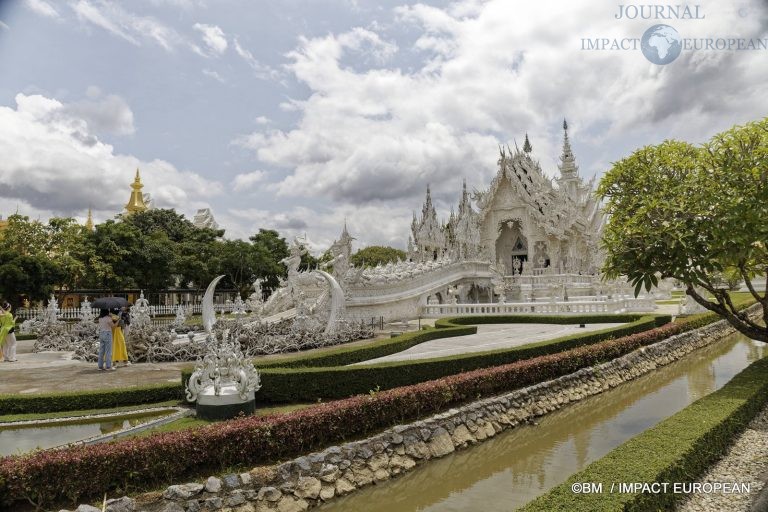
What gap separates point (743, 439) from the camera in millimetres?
8133

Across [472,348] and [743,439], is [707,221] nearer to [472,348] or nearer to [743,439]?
[743,439]

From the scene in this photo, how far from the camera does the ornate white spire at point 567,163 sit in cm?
4384

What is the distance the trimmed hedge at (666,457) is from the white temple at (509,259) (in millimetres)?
15376

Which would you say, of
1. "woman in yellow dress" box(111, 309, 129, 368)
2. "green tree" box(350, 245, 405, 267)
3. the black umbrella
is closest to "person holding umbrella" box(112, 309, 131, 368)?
"woman in yellow dress" box(111, 309, 129, 368)

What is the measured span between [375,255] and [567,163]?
28.6 metres

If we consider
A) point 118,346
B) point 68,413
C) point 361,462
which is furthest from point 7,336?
point 361,462

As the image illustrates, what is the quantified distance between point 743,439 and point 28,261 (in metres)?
30.1

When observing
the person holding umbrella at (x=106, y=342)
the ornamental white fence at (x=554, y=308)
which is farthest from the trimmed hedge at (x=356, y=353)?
the ornamental white fence at (x=554, y=308)

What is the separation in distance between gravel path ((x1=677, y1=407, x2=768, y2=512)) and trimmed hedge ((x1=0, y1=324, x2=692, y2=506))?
13.5ft

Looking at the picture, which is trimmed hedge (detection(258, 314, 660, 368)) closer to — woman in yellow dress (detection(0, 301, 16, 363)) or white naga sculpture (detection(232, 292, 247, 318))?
white naga sculpture (detection(232, 292, 247, 318))

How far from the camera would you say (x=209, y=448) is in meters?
6.43

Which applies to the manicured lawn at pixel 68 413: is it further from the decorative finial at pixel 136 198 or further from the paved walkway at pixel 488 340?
the decorative finial at pixel 136 198

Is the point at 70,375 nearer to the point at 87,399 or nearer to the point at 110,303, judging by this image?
the point at 110,303

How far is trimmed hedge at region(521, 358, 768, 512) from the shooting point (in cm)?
516
